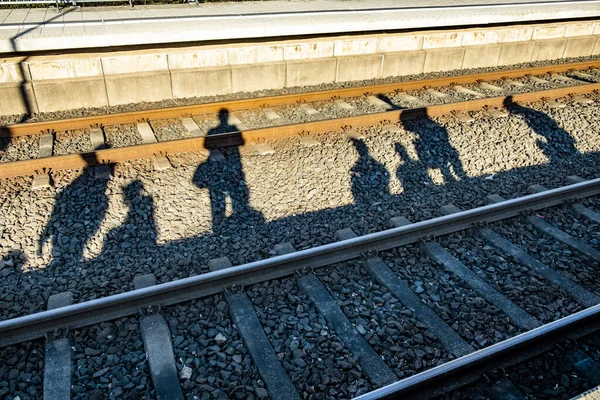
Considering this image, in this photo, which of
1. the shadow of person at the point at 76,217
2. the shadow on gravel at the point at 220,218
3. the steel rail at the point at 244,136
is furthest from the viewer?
the steel rail at the point at 244,136

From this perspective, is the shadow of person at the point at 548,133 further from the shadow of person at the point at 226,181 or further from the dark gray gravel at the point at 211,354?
the dark gray gravel at the point at 211,354

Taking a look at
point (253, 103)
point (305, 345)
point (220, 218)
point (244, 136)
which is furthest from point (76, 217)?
point (253, 103)

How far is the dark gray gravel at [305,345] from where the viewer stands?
13.4 ft

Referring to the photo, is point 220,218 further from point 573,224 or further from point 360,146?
point 573,224

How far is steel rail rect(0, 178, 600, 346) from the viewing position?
14.6 ft

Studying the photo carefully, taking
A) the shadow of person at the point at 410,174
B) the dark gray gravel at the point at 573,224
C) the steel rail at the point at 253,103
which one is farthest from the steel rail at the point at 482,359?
the steel rail at the point at 253,103

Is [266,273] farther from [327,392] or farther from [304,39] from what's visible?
[304,39]

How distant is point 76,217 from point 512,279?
5.32 meters

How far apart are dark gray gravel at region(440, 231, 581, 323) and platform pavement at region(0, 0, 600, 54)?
6495 mm

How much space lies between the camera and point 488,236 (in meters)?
6.09

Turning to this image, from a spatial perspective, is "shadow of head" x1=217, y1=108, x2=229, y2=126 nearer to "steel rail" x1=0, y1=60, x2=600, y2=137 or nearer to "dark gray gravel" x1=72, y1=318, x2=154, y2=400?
"steel rail" x1=0, y1=60, x2=600, y2=137

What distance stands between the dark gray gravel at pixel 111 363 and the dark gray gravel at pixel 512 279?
12.0 ft

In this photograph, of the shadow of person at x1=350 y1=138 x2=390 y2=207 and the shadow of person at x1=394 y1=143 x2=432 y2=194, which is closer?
the shadow of person at x1=350 y1=138 x2=390 y2=207

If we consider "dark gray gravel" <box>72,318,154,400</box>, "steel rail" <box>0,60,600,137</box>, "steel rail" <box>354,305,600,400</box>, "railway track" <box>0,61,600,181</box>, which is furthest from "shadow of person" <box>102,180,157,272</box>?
"steel rail" <box>354,305,600,400</box>
